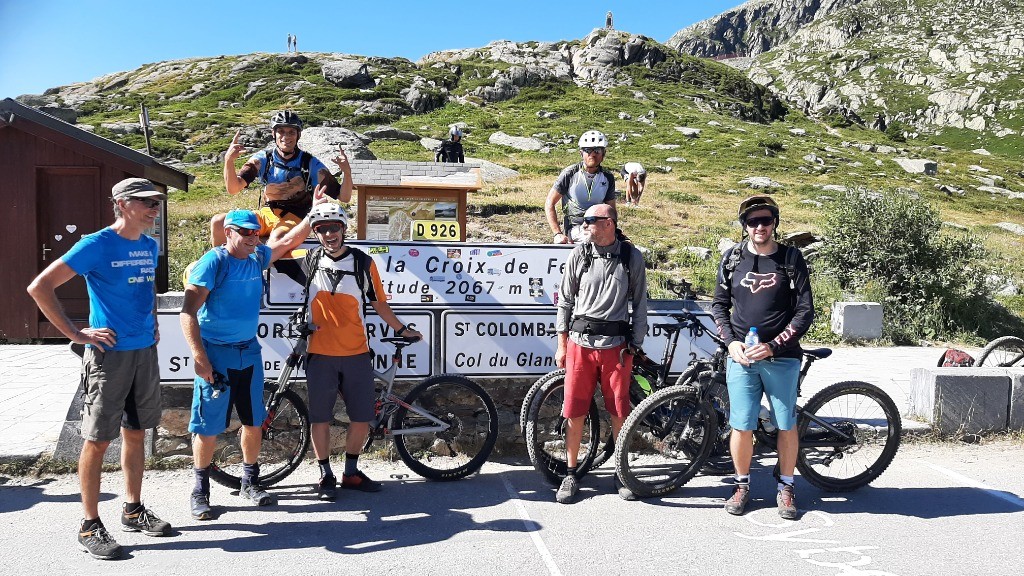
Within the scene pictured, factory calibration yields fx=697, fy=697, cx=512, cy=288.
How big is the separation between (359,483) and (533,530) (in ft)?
4.70

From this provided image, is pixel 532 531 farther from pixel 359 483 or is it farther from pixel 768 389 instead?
pixel 768 389

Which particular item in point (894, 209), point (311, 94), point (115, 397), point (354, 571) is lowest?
point (354, 571)

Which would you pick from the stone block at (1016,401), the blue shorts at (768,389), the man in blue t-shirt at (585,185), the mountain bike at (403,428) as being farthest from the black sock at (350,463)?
the stone block at (1016,401)

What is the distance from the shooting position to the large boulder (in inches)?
3071

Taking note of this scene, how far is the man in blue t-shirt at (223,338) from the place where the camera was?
4.45 metres

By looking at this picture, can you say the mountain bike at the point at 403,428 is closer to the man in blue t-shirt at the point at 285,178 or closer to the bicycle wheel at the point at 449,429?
the bicycle wheel at the point at 449,429

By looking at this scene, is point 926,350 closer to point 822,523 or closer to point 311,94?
point 822,523

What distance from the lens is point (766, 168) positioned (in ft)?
144

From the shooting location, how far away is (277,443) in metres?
5.46

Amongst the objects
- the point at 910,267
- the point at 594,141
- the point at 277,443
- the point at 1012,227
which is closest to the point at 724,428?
the point at 594,141

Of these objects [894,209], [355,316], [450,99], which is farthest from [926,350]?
[450,99]

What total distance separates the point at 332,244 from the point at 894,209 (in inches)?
494

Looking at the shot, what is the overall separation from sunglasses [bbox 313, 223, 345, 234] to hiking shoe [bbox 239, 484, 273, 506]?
6.07 ft

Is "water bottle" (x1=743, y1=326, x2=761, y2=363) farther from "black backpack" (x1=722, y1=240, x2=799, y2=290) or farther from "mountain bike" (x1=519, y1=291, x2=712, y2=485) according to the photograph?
"mountain bike" (x1=519, y1=291, x2=712, y2=485)
